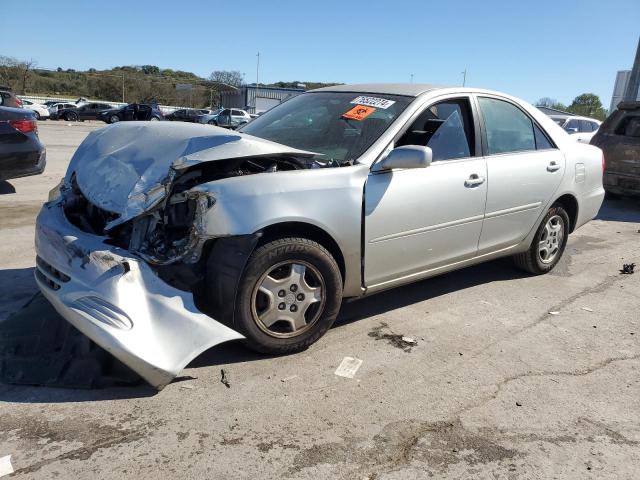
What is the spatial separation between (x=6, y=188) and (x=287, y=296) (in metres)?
6.82

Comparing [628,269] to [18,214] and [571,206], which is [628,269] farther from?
[18,214]

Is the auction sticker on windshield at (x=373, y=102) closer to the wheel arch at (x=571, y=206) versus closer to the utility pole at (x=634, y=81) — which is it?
the wheel arch at (x=571, y=206)

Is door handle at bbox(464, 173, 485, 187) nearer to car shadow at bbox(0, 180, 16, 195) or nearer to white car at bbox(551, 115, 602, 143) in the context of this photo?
car shadow at bbox(0, 180, 16, 195)

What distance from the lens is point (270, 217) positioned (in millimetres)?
2977

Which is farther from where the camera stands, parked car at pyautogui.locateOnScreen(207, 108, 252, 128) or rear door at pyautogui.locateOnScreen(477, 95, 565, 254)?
parked car at pyautogui.locateOnScreen(207, 108, 252, 128)

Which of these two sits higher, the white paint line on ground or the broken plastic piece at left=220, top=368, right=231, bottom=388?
the white paint line on ground

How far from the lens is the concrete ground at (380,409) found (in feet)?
7.61

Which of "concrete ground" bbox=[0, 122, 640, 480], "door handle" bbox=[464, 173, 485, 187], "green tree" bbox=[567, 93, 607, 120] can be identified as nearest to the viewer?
"concrete ground" bbox=[0, 122, 640, 480]

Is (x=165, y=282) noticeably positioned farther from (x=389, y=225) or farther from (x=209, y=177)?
(x=389, y=225)

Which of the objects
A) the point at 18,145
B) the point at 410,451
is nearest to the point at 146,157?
the point at 410,451

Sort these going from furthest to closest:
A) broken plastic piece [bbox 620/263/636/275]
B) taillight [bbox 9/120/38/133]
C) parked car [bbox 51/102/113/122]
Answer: parked car [bbox 51/102/113/122], taillight [bbox 9/120/38/133], broken plastic piece [bbox 620/263/636/275]

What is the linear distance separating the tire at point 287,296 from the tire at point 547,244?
2488 mm

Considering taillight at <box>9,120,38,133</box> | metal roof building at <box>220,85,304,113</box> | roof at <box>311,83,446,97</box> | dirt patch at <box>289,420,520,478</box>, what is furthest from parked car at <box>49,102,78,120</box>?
dirt patch at <box>289,420,520,478</box>

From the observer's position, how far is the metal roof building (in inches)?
2025
